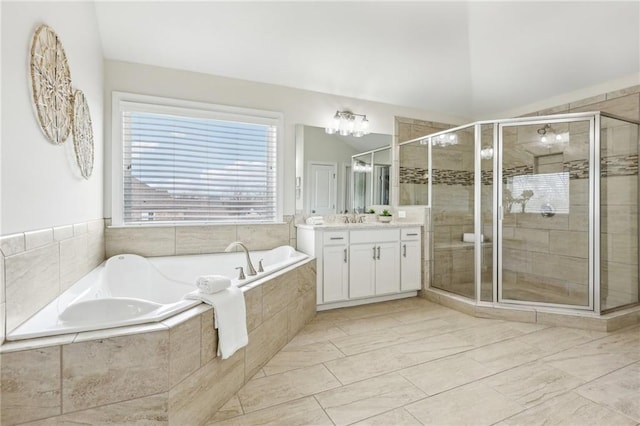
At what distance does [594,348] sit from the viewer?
93.0 inches

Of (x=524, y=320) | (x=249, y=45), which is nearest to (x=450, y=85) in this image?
(x=249, y=45)

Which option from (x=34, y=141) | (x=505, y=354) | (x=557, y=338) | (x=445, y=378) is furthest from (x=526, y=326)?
(x=34, y=141)

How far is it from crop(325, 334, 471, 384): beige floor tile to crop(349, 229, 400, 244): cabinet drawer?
113 centimetres

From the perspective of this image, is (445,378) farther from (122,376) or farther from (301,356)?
(122,376)

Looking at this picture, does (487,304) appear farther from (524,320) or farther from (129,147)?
(129,147)

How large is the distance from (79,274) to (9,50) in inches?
53.7

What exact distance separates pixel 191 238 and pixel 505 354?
2.80 meters

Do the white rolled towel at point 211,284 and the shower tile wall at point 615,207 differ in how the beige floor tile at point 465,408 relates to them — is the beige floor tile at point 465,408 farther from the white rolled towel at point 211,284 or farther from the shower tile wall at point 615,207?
the shower tile wall at point 615,207

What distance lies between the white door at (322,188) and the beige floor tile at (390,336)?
1.48 metres

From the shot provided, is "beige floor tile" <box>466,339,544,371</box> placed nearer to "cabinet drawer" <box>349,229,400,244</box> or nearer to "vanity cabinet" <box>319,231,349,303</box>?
"vanity cabinet" <box>319,231,349,303</box>

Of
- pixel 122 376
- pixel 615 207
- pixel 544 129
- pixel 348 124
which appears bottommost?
pixel 122 376

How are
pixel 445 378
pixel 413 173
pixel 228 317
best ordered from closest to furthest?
pixel 228 317
pixel 445 378
pixel 413 173

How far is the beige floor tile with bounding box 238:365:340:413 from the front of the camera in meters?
1.73

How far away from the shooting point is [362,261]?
332 cm
